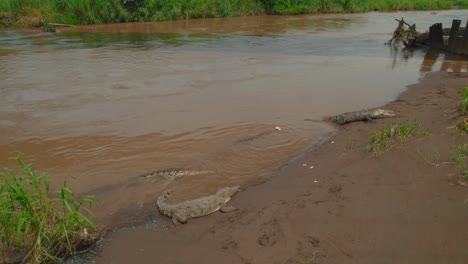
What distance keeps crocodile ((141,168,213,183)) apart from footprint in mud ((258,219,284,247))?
1883 millimetres

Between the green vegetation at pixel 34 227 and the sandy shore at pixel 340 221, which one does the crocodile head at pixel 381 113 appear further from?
the green vegetation at pixel 34 227

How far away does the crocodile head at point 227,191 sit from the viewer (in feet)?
16.2

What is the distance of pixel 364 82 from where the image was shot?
1104 centimetres

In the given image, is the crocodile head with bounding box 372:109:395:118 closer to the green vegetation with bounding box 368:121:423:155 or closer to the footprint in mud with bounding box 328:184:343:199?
the green vegetation with bounding box 368:121:423:155

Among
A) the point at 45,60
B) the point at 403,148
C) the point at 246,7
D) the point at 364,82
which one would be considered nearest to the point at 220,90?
the point at 364,82

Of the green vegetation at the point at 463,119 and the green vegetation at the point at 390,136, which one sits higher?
the green vegetation at the point at 463,119

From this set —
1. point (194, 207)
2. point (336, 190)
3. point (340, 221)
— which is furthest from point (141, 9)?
point (340, 221)

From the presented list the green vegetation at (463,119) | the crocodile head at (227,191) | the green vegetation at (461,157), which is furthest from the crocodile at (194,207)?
the green vegetation at (463,119)

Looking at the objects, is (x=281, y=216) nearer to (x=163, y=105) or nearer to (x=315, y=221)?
(x=315, y=221)

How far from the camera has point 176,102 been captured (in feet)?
30.6

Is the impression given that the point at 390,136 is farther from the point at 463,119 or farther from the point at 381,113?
the point at 381,113

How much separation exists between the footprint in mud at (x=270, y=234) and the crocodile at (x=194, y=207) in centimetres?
65

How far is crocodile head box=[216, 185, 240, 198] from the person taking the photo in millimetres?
4926

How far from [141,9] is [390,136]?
24.0m
